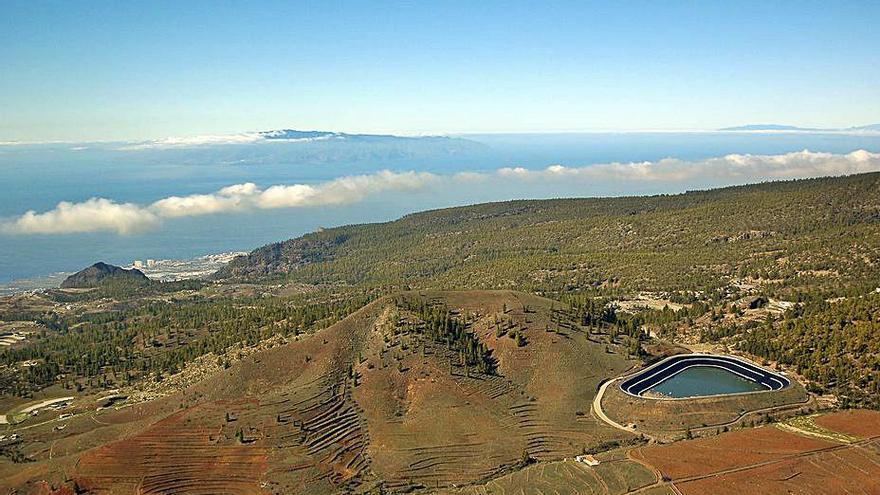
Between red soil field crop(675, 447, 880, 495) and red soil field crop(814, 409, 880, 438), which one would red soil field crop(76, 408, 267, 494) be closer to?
red soil field crop(675, 447, 880, 495)

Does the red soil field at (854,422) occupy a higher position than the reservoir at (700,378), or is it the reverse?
the red soil field at (854,422)

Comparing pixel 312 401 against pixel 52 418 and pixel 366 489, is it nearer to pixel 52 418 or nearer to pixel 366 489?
pixel 366 489

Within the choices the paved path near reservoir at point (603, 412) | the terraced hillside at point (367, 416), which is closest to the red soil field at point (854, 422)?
the paved path near reservoir at point (603, 412)

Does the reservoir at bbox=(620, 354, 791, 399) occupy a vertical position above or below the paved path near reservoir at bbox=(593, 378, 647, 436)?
above

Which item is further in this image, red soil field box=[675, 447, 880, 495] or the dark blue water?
the dark blue water

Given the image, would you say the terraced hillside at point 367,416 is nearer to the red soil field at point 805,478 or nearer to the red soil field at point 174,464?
the red soil field at point 174,464

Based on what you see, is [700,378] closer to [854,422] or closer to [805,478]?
[854,422]

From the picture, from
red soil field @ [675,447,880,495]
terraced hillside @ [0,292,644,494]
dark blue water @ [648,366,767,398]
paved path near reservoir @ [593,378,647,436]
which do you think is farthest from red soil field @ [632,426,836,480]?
dark blue water @ [648,366,767,398]
